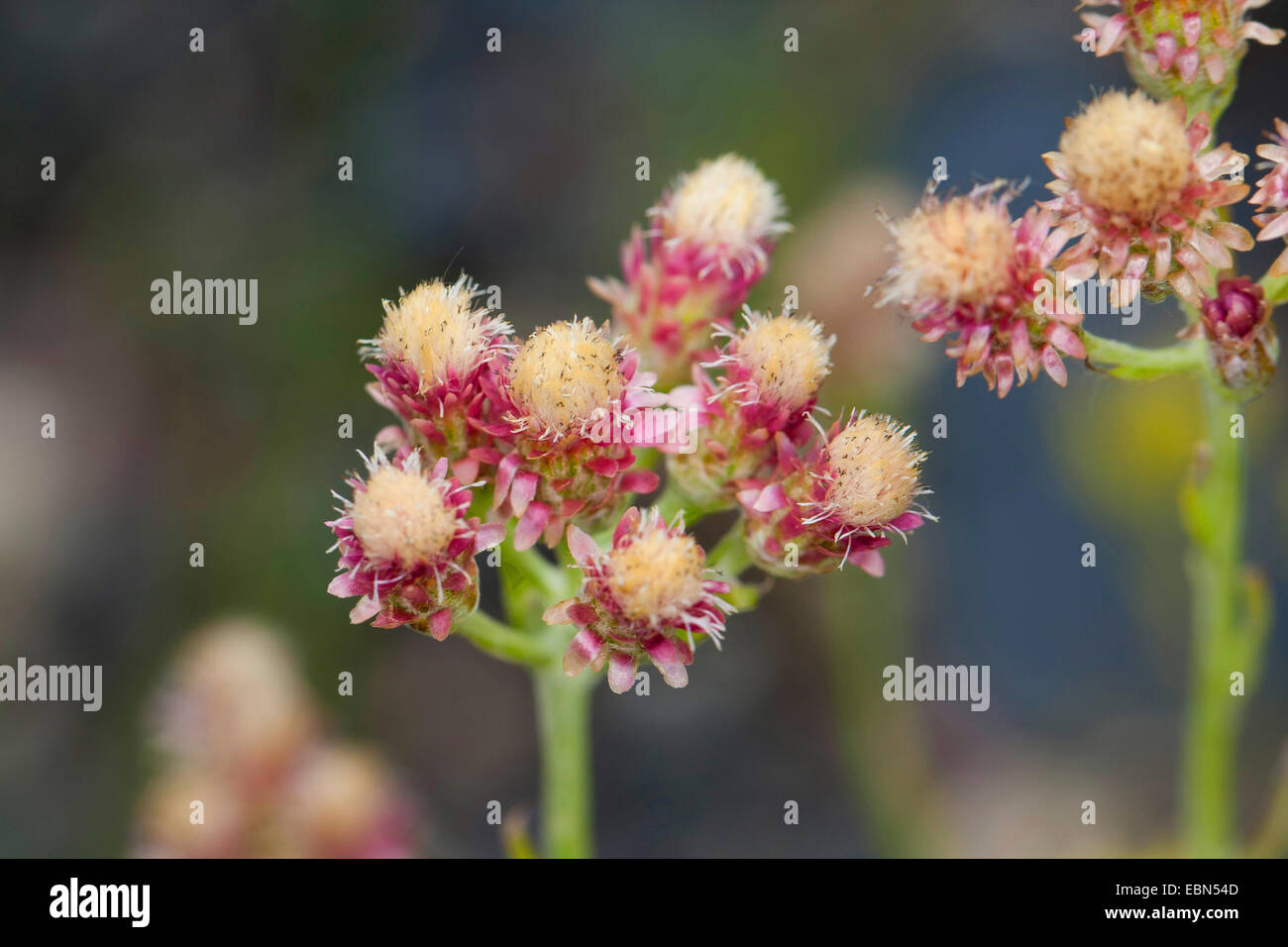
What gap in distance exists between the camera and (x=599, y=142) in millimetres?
6059

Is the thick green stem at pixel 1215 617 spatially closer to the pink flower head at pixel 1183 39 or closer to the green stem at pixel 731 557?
the pink flower head at pixel 1183 39

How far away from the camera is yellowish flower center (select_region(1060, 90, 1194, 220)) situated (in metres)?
2.08

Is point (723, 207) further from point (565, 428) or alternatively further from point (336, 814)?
point (336, 814)

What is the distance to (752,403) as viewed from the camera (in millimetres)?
2307

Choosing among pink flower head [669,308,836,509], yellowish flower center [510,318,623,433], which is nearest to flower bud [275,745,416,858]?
pink flower head [669,308,836,509]

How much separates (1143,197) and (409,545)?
1.41m

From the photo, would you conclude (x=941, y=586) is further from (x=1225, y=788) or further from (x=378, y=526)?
(x=378, y=526)

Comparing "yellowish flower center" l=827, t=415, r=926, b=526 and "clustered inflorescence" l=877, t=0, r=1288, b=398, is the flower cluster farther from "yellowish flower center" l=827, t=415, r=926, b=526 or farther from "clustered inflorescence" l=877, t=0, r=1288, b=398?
"clustered inflorescence" l=877, t=0, r=1288, b=398

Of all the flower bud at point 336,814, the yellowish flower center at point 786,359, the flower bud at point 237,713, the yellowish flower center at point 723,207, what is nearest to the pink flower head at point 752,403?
the yellowish flower center at point 786,359

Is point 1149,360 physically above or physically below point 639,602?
above

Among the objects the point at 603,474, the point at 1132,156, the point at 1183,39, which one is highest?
the point at 1183,39

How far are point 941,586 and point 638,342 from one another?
347 cm

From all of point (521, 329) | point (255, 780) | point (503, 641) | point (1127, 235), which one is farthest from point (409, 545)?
point (521, 329)
